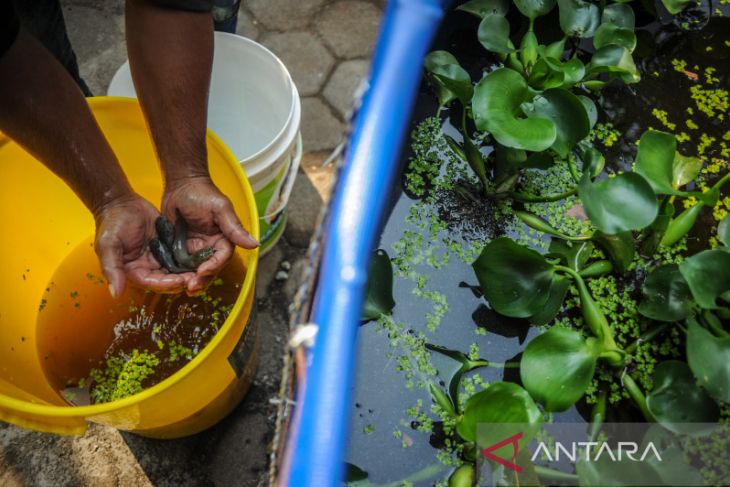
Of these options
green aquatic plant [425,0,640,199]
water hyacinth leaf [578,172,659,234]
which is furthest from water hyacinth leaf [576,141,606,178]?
water hyacinth leaf [578,172,659,234]

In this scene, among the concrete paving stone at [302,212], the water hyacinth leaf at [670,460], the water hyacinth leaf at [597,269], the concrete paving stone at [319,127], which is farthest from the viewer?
the concrete paving stone at [319,127]

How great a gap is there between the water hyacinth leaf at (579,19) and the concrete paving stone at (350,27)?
69 cm

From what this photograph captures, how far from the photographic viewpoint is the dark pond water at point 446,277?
1.03 meters

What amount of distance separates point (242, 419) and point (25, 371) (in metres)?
0.45

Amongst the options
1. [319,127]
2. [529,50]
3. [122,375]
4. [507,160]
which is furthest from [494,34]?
[122,375]

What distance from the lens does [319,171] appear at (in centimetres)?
165

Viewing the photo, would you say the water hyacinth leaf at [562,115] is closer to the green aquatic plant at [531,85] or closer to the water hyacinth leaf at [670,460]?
the green aquatic plant at [531,85]

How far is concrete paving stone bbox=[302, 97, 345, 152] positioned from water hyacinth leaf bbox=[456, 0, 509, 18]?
0.50m

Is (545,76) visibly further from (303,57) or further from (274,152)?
(303,57)

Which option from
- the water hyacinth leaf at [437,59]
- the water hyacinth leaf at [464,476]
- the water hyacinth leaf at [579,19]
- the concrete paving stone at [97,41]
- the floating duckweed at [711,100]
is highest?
the water hyacinth leaf at [579,19]

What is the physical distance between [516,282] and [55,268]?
3.18 ft

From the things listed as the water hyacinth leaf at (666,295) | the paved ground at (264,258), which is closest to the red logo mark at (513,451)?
the water hyacinth leaf at (666,295)

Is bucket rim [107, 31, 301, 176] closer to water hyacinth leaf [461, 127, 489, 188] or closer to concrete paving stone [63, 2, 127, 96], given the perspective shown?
water hyacinth leaf [461, 127, 489, 188]

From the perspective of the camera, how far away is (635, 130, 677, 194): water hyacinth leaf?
1.10m
